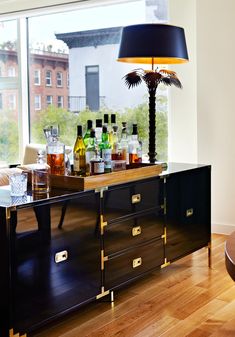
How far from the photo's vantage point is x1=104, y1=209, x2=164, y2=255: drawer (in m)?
2.72

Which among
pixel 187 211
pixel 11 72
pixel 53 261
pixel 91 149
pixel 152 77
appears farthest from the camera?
pixel 11 72

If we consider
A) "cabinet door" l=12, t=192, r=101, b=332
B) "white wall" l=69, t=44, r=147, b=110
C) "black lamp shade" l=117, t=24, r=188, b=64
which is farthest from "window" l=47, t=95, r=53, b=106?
"cabinet door" l=12, t=192, r=101, b=332

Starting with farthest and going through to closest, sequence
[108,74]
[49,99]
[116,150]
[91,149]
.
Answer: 1. [49,99]
2. [108,74]
3. [116,150]
4. [91,149]

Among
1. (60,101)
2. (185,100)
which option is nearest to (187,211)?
(185,100)

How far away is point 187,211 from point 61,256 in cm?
123

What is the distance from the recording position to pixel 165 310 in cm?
280

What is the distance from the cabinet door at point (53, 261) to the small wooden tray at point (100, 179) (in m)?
0.06

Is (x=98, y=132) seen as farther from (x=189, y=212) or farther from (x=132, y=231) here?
(x=189, y=212)

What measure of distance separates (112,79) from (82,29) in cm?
67

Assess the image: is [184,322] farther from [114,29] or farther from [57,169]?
[114,29]

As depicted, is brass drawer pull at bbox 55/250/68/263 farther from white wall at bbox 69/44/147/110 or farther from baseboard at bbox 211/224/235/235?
white wall at bbox 69/44/147/110

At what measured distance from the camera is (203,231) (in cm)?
355

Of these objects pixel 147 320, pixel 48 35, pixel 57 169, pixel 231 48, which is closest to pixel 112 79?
pixel 48 35

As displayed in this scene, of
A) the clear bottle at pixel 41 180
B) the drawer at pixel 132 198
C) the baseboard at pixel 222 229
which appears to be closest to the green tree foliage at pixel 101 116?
the baseboard at pixel 222 229
